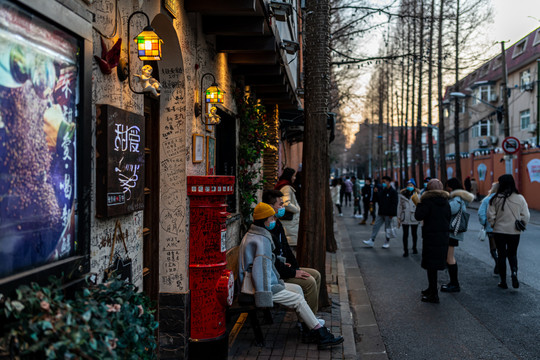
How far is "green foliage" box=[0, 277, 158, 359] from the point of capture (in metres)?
2.12

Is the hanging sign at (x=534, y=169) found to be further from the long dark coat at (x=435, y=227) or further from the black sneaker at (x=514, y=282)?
the long dark coat at (x=435, y=227)

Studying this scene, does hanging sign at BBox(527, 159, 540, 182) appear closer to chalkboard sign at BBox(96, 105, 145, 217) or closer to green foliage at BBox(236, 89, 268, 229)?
green foliage at BBox(236, 89, 268, 229)

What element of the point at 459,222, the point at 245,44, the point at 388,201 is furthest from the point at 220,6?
the point at 388,201

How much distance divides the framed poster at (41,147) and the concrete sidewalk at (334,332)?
300 centimetres

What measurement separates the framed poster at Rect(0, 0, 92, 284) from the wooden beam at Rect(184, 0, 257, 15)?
8.88ft

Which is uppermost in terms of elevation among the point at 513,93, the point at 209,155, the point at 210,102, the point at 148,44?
the point at 513,93

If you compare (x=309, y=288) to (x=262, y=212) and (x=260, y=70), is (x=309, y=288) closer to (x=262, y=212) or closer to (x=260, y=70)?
(x=262, y=212)

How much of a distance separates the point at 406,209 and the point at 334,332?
7.09 meters

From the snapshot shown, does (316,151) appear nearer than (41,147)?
No

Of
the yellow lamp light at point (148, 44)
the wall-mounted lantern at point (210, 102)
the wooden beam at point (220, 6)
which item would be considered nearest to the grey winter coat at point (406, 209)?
the wall-mounted lantern at point (210, 102)

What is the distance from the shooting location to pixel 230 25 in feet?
21.8

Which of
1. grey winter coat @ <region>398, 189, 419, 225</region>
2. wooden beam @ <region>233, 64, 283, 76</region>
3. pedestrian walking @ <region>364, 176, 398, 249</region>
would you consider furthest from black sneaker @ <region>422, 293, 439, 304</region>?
pedestrian walking @ <region>364, 176, 398, 249</region>

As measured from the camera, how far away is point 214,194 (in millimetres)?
5414

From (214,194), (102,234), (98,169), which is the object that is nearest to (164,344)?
(214,194)
